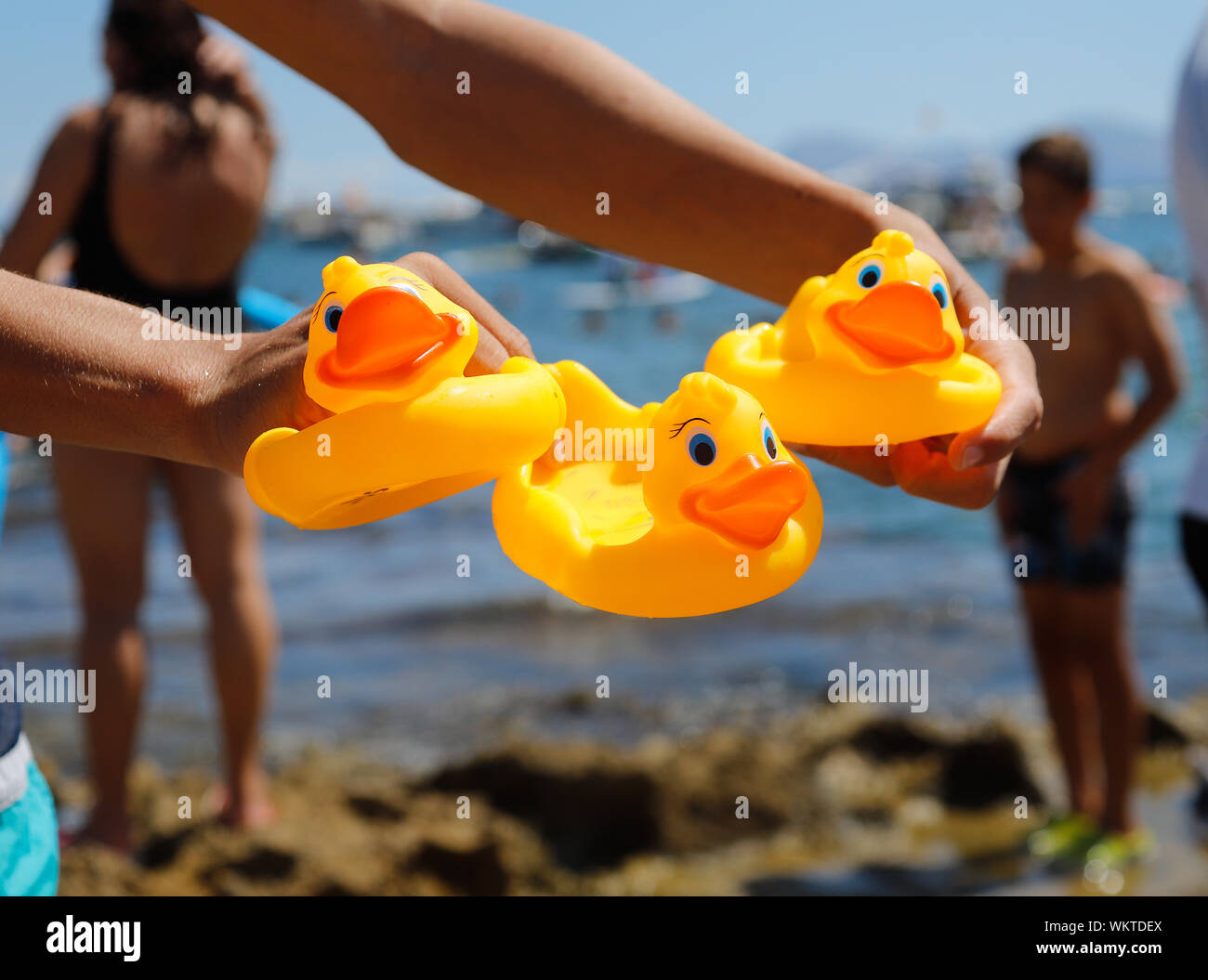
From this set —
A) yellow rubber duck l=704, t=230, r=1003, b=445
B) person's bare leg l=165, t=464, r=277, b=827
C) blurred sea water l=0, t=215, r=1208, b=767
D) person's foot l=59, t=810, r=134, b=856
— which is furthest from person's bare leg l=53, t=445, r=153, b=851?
yellow rubber duck l=704, t=230, r=1003, b=445

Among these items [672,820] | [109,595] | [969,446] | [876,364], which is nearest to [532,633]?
[672,820]

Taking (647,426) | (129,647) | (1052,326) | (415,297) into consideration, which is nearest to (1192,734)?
(1052,326)

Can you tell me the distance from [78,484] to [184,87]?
4.12 feet

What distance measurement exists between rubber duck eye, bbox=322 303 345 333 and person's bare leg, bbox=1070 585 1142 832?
12.2 ft

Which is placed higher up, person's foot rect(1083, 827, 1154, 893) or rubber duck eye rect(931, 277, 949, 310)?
rubber duck eye rect(931, 277, 949, 310)

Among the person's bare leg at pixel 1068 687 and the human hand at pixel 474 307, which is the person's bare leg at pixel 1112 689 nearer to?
the person's bare leg at pixel 1068 687

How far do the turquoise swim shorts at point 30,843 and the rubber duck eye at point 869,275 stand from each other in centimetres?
107

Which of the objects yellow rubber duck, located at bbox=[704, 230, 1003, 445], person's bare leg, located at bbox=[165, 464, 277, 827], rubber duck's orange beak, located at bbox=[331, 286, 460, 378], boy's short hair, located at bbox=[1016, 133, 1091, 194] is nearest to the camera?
rubber duck's orange beak, located at bbox=[331, 286, 460, 378]

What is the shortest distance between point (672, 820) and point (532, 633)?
242 cm

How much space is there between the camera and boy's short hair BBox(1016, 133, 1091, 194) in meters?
4.33

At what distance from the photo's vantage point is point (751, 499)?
1114mm

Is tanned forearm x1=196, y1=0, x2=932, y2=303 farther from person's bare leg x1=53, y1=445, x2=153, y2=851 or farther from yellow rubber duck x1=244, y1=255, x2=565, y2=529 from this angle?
person's bare leg x1=53, y1=445, x2=153, y2=851

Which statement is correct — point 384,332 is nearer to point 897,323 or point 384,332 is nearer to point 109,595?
point 897,323

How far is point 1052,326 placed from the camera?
429 centimetres
